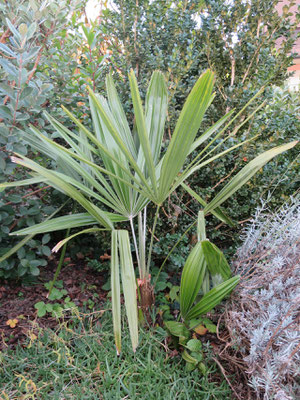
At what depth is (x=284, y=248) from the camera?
65.2 inches

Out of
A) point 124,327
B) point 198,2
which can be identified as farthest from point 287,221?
point 198,2

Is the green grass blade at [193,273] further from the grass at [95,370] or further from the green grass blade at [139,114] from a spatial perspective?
the green grass blade at [139,114]

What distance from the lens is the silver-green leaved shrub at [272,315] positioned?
4.19 ft

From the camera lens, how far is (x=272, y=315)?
1354 mm

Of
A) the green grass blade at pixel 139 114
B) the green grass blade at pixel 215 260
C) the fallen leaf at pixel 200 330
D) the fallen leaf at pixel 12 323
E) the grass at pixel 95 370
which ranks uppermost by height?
the green grass blade at pixel 139 114

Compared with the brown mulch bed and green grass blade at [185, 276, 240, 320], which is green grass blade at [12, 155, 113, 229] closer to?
green grass blade at [185, 276, 240, 320]

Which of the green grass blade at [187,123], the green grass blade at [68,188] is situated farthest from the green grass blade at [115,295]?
the green grass blade at [187,123]

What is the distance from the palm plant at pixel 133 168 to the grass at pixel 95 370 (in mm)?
270

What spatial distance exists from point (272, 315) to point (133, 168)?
0.83 meters

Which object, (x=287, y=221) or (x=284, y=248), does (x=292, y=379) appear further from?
(x=287, y=221)

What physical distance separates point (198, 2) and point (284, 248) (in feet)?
5.10

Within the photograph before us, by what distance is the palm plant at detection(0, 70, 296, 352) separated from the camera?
1312 mm

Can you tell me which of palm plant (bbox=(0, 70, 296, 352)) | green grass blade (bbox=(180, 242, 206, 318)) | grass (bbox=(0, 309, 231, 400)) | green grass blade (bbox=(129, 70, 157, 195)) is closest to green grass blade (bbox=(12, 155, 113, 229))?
palm plant (bbox=(0, 70, 296, 352))

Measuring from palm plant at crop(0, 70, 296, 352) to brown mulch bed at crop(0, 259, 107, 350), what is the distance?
1.71 ft
